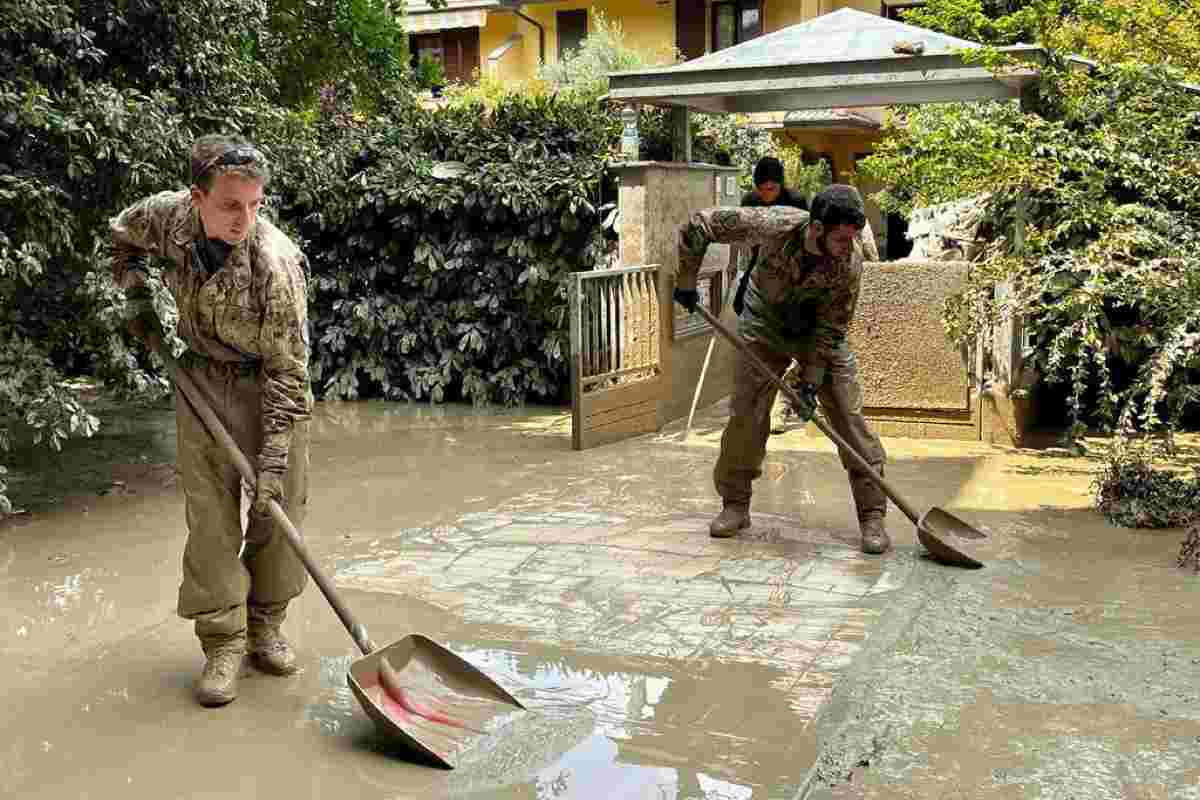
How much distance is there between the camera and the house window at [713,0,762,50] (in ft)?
85.1

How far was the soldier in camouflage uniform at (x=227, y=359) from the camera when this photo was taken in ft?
13.0

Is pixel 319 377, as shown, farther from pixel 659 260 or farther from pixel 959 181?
pixel 959 181

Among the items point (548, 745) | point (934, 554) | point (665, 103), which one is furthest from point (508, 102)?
point (548, 745)

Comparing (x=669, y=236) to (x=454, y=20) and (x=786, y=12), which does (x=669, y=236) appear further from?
(x=454, y=20)

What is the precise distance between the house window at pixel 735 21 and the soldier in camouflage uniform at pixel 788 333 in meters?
21.0

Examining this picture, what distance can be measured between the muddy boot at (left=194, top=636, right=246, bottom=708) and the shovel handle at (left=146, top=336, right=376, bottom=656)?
17.5 inches

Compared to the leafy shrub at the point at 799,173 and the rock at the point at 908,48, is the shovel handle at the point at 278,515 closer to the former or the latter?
the rock at the point at 908,48

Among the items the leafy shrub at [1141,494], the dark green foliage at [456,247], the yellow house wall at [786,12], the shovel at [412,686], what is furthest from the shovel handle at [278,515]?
the yellow house wall at [786,12]

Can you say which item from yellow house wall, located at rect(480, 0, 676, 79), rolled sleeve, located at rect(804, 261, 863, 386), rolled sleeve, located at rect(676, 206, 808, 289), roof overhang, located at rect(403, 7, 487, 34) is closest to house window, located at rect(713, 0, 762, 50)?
yellow house wall, located at rect(480, 0, 676, 79)

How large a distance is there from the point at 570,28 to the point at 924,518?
77.5 ft

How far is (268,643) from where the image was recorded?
4379 mm

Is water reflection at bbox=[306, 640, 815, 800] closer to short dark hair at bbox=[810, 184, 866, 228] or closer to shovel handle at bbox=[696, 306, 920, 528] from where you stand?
shovel handle at bbox=[696, 306, 920, 528]

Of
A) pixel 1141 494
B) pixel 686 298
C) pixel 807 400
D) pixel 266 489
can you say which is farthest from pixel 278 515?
pixel 1141 494

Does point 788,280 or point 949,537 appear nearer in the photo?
point 788,280
